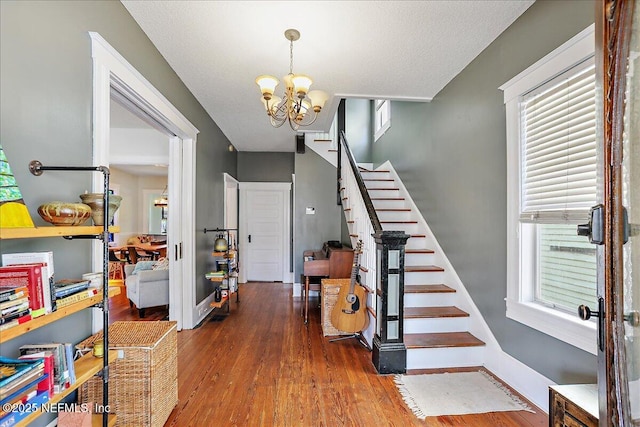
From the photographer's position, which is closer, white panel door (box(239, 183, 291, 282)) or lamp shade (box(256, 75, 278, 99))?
lamp shade (box(256, 75, 278, 99))

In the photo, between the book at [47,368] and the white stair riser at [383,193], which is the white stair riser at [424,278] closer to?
the white stair riser at [383,193]

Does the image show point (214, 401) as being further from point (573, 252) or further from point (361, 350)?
point (573, 252)

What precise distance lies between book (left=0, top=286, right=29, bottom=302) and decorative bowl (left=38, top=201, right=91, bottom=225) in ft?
0.93

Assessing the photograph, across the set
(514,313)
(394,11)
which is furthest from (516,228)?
(394,11)

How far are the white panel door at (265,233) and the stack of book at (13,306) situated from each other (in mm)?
5293

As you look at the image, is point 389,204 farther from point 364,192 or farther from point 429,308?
point 429,308

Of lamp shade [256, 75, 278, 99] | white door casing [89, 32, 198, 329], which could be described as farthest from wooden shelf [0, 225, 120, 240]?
lamp shade [256, 75, 278, 99]

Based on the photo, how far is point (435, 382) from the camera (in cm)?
239

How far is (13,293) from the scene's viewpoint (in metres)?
1.04

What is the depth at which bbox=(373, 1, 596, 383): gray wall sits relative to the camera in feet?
6.38

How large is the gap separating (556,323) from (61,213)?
269 centimetres

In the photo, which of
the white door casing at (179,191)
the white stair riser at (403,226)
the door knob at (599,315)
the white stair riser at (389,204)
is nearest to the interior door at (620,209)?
the door knob at (599,315)

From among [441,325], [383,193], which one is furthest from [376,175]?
[441,325]

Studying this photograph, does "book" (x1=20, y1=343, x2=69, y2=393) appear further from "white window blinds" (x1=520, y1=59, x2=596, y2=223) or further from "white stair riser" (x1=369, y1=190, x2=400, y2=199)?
"white stair riser" (x1=369, y1=190, x2=400, y2=199)
